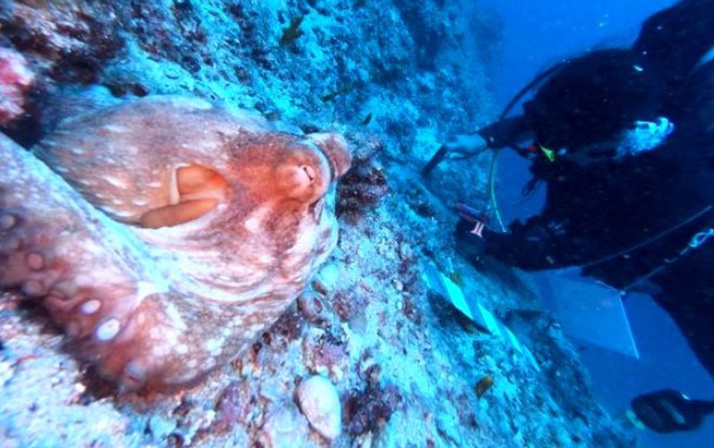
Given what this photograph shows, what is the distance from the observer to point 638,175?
221 inches

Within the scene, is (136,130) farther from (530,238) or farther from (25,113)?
(530,238)

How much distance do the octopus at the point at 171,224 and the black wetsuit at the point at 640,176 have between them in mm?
5109

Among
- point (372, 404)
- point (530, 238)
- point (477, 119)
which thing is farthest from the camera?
point (477, 119)

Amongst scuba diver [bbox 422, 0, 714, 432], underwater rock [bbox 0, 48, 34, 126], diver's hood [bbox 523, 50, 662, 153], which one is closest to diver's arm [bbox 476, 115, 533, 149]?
scuba diver [bbox 422, 0, 714, 432]

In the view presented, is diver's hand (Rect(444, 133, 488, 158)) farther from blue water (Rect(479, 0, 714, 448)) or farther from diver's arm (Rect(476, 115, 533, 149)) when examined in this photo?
blue water (Rect(479, 0, 714, 448))

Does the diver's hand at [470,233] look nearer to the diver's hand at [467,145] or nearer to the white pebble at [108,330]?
the diver's hand at [467,145]

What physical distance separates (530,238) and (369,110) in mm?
4104

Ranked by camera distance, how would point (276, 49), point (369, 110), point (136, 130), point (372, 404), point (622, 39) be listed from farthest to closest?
point (369, 110)
point (622, 39)
point (276, 49)
point (372, 404)
point (136, 130)

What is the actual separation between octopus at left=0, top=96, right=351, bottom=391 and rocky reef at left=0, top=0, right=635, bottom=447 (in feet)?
0.09

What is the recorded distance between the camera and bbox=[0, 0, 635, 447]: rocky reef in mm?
1363

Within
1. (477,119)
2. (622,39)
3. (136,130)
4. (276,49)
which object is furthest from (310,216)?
(477,119)

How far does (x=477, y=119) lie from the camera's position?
1453 cm

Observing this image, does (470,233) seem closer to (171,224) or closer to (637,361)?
(171,224)

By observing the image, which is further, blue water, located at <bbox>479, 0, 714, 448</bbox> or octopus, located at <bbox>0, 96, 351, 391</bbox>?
blue water, located at <bbox>479, 0, 714, 448</bbox>
